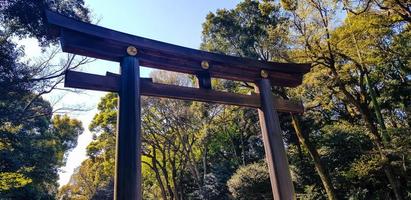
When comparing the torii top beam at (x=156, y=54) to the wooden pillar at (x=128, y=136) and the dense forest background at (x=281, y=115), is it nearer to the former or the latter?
the wooden pillar at (x=128, y=136)

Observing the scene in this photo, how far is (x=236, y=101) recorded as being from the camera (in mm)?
4734

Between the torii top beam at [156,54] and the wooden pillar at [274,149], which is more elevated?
the torii top beam at [156,54]

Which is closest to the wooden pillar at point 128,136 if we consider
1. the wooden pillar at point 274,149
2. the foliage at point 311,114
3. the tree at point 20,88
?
the wooden pillar at point 274,149

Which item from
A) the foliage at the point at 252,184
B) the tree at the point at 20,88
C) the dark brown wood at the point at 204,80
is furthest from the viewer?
the foliage at the point at 252,184

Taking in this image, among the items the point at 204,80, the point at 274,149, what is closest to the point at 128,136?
the point at 204,80

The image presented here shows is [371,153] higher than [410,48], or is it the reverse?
[410,48]

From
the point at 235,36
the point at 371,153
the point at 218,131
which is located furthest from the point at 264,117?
the point at 218,131

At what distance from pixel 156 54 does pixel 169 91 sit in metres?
0.58

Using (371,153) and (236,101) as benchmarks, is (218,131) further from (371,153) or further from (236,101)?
(236,101)

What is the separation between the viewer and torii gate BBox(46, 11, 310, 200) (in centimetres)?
340

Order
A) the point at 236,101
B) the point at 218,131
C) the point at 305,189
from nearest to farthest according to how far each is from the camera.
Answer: the point at 236,101, the point at 305,189, the point at 218,131

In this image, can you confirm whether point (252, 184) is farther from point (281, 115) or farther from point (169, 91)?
point (169, 91)

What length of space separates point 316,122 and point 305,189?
163 inches

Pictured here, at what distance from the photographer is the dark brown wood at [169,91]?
349 cm
